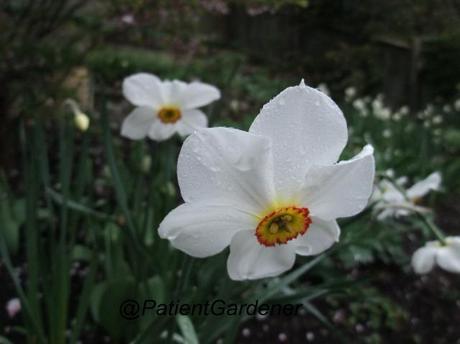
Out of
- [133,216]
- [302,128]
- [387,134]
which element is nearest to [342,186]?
[302,128]

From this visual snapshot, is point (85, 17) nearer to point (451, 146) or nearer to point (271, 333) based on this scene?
point (271, 333)

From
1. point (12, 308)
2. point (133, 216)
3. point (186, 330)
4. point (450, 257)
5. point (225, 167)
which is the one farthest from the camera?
point (12, 308)

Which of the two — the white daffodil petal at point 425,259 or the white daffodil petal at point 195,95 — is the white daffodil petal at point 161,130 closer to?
the white daffodil petal at point 195,95

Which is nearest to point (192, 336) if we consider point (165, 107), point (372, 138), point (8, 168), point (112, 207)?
point (165, 107)

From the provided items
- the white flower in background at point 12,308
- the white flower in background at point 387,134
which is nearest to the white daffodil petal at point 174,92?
the white flower in background at point 12,308

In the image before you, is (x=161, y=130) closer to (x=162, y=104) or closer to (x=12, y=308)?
(x=162, y=104)
